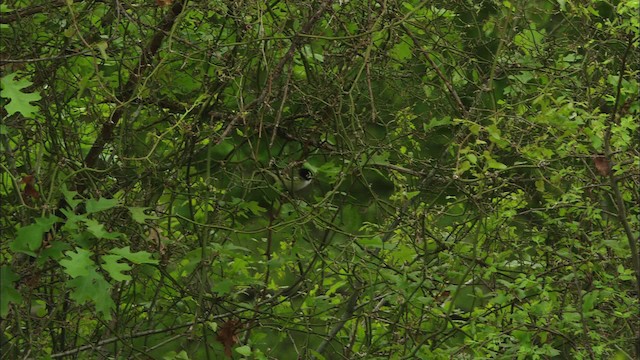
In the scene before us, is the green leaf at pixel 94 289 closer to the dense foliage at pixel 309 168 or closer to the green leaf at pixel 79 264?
the green leaf at pixel 79 264

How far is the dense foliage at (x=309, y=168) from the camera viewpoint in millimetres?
3268

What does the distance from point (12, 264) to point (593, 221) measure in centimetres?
190

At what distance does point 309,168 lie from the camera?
4.06 m

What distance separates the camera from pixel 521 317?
335 centimetres

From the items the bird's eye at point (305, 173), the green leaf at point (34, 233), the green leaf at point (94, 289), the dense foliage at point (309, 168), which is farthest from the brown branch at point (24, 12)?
the bird's eye at point (305, 173)

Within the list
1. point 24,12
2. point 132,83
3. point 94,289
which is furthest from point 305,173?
point 94,289

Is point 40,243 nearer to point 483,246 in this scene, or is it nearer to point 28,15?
point 28,15

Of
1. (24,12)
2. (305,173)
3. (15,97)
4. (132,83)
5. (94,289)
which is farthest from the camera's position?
(305,173)

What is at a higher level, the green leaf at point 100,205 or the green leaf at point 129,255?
the green leaf at point 100,205

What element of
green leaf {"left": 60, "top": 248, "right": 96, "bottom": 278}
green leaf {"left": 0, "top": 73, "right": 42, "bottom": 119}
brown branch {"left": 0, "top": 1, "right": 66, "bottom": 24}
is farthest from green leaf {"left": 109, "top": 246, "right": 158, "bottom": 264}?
brown branch {"left": 0, "top": 1, "right": 66, "bottom": 24}

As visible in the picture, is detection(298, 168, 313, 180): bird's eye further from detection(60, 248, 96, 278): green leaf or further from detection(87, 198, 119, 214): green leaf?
detection(60, 248, 96, 278): green leaf

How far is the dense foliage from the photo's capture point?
3.27 metres

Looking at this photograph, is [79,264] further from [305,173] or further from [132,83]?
[305,173]

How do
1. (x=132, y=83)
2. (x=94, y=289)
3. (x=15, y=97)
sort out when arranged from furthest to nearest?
(x=132, y=83), (x=94, y=289), (x=15, y=97)
